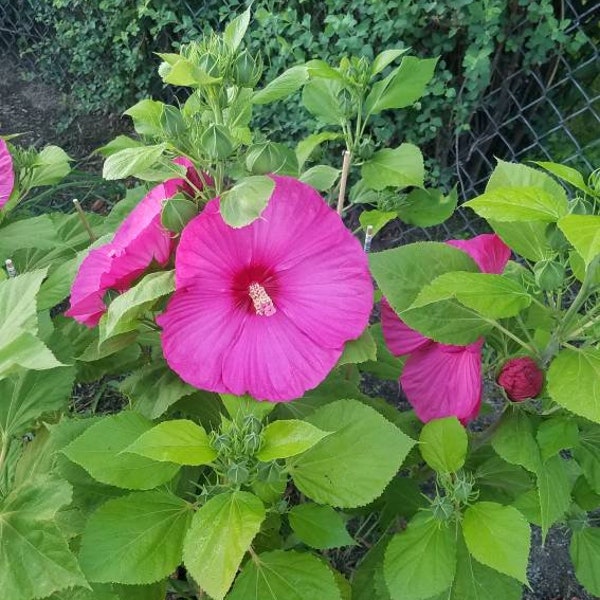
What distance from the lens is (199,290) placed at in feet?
2.67

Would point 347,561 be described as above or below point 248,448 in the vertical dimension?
below

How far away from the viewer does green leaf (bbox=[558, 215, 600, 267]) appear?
653 mm

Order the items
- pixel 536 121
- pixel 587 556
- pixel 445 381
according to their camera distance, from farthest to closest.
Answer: pixel 536 121 < pixel 587 556 < pixel 445 381

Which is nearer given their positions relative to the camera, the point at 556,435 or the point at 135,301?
the point at 135,301

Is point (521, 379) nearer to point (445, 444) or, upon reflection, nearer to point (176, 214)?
point (445, 444)

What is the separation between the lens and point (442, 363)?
993 millimetres

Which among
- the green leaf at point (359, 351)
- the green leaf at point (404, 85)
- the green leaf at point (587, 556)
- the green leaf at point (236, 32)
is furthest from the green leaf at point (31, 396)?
the green leaf at point (587, 556)

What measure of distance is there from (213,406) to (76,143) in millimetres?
3047

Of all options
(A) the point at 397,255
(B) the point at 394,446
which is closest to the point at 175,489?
(B) the point at 394,446

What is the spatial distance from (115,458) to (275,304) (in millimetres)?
278

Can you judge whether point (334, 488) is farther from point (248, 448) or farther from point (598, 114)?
point (598, 114)

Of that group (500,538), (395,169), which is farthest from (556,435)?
(395,169)

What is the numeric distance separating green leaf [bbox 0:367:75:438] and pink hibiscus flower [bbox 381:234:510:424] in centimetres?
50

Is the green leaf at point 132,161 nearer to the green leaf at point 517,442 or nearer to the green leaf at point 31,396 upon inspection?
the green leaf at point 31,396
